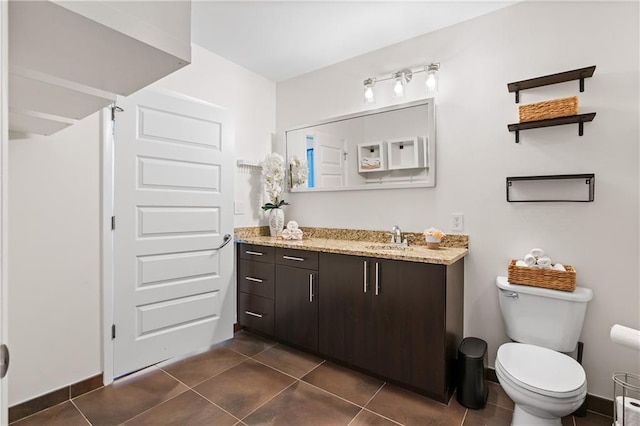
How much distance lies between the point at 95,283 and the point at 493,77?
2.99 metres

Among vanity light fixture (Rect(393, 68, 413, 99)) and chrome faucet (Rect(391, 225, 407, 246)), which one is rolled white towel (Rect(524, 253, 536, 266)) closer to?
chrome faucet (Rect(391, 225, 407, 246))

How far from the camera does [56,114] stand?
51.6 inches

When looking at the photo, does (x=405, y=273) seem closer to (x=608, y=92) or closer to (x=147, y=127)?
(x=608, y=92)

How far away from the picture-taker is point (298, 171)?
3119 mm

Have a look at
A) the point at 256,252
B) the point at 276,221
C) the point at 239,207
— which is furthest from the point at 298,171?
the point at 256,252

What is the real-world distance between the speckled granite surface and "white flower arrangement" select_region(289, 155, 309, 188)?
18.6 inches

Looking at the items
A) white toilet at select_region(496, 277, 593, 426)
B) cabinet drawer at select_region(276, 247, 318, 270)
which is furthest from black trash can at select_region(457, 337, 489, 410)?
cabinet drawer at select_region(276, 247, 318, 270)

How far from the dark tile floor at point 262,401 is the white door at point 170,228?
0.27m

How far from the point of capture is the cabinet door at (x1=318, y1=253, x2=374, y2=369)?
2.17 m

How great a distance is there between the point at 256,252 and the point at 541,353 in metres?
2.10

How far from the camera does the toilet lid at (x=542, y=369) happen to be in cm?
145

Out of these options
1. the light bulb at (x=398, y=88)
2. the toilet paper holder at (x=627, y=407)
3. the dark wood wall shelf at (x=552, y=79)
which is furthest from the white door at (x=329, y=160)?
the toilet paper holder at (x=627, y=407)

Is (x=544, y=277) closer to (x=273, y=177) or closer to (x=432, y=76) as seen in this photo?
(x=432, y=76)

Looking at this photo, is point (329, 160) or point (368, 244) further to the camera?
point (329, 160)
